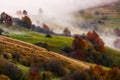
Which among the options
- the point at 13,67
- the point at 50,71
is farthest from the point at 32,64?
the point at 13,67

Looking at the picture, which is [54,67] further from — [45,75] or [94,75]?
[45,75]

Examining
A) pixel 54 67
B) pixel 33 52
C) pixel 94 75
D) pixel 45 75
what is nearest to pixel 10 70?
pixel 45 75

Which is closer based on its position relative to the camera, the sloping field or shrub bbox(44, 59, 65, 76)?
shrub bbox(44, 59, 65, 76)

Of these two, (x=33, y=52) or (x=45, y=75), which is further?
(x=33, y=52)

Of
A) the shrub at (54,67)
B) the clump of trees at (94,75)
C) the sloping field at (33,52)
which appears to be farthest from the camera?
the sloping field at (33,52)

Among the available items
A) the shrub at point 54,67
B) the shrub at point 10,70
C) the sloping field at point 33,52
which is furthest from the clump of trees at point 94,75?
the shrub at point 10,70

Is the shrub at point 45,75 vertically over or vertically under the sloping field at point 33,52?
under

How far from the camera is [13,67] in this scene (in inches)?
5965

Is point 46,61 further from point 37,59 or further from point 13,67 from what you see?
point 13,67

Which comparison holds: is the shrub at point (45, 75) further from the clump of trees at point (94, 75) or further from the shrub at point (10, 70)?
the shrub at point (10, 70)

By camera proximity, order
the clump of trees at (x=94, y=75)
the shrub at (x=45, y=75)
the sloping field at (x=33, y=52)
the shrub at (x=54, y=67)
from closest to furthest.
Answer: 1. the shrub at (x=45, y=75)
2. the clump of trees at (x=94, y=75)
3. the shrub at (x=54, y=67)
4. the sloping field at (x=33, y=52)

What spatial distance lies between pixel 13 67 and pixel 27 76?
5428 mm

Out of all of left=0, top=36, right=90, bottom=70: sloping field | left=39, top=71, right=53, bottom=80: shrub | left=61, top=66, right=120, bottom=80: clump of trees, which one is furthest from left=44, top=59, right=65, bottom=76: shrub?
left=39, top=71, right=53, bottom=80: shrub

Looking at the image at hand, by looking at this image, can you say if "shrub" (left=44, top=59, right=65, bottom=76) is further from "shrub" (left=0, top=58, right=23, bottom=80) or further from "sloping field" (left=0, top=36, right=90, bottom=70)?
"shrub" (left=0, top=58, right=23, bottom=80)
